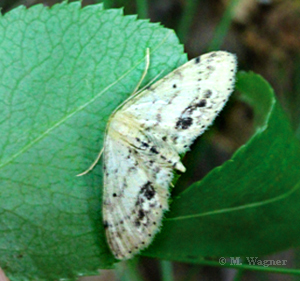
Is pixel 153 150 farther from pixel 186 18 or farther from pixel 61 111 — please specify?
pixel 186 18

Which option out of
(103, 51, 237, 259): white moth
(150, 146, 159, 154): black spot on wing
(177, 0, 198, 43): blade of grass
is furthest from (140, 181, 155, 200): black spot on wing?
(177, 0, 198, 43): blade of grass

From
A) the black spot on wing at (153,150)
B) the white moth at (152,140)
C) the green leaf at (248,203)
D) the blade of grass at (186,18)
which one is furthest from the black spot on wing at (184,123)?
the blade of grass at (186,18)

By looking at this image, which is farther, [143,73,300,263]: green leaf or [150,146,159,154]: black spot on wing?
[150,146,159,154]: black spot on wing

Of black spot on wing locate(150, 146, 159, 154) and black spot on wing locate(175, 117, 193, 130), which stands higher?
black spot on wing locate(175, 117, 193, 130)

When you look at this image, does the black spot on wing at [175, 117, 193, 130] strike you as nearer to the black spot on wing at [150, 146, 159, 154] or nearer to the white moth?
the white moth

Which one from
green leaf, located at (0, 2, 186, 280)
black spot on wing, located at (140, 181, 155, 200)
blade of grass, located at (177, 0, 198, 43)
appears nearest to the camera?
green leaf, located at (0, 2, 186, 280)

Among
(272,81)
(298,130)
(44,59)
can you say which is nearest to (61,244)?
(44,59)
